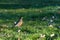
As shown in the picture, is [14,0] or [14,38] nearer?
[14,38]

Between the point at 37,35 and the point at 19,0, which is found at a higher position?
the point at 37,35

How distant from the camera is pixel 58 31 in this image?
20.4 meters

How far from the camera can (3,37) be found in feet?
58.4

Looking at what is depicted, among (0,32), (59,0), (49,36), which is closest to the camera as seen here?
(49,36)

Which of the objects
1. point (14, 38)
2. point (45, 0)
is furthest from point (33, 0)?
point (14, 38)

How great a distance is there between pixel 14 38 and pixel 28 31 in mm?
3368

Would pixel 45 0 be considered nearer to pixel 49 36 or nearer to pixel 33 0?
pixel 33 0

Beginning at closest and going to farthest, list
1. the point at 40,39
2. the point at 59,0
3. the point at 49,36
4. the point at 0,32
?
the point at 40,39 < the point at 49,36 < the point at 0,32 < the point at 59,0

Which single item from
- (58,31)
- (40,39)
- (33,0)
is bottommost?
(33,0)

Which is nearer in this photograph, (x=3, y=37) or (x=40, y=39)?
(x=40, y=39)

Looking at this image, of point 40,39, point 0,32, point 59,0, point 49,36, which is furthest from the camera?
point 59,0

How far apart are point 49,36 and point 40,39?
5.53 feet

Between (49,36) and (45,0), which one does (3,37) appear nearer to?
(49,36)

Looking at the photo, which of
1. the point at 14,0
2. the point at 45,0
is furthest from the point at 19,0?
the point at 45,0
